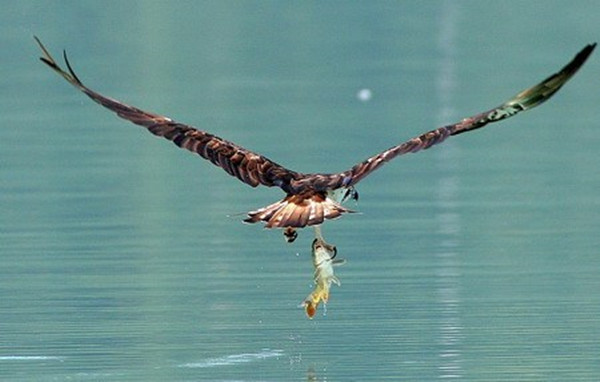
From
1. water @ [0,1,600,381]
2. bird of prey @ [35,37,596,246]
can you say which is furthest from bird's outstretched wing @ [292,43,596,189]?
water @ [0,1,600,381]

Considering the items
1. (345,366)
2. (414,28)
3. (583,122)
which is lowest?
(345,366)

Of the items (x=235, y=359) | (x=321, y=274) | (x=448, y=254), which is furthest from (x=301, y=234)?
(x=321, y=274)

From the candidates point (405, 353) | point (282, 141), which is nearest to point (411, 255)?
point (405, 353)

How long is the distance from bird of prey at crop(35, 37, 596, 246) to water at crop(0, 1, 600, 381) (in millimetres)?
1238

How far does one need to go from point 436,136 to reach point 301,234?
783 cm

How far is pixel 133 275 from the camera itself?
2003 cm

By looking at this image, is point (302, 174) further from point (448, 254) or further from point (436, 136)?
point (448, 254)

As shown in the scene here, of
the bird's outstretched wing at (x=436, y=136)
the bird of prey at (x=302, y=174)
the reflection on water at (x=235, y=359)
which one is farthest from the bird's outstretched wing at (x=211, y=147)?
the reflection on water at (x=235, y=359)

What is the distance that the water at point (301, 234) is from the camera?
16.3 metres

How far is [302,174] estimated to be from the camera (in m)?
15.2

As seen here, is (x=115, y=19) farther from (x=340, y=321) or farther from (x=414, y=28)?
(x=340, y=321)

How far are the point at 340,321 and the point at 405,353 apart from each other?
1468mm

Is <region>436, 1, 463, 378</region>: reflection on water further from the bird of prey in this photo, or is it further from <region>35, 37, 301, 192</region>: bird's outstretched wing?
<region>35, 37, 301, 192</region>: bird's outstretched wing

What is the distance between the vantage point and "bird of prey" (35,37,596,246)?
1432cm
